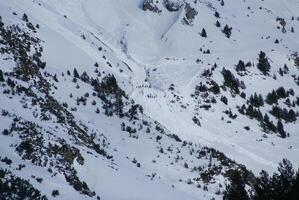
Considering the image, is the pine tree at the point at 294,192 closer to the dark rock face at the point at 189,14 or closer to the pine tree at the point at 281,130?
the pine tree at the point at 281,130

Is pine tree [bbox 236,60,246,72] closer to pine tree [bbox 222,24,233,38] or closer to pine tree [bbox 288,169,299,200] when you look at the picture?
pine tree [bbox 222,24,233,38]

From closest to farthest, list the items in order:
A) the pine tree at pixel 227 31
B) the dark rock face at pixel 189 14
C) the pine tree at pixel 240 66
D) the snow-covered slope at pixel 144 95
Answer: the snow-covered slope at pixel 144 95, the pine tree at pixel 240 66, the dark rock face at pixel 189 14, the pine tree at pixel 227 31

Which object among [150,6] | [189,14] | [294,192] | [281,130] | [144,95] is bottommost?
[294,192]

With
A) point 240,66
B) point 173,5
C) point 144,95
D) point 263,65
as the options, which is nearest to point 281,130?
point 240,66

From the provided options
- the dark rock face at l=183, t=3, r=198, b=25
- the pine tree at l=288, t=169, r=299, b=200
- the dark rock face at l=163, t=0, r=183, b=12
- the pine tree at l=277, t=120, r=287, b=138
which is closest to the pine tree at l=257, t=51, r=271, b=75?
the pine tree at l=277, t=120, r=287, b=138

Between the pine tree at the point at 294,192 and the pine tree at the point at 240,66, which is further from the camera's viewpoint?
the pine tree at the point at 240,66

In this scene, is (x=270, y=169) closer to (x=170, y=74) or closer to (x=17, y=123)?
(x=170, y=74)

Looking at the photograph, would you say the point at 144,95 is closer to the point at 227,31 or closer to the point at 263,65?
the point at 263,65

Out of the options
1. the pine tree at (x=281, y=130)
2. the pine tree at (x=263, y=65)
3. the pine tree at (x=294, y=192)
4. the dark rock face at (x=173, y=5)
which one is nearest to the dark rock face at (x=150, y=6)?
the dark rock face at (x=173, y=5)

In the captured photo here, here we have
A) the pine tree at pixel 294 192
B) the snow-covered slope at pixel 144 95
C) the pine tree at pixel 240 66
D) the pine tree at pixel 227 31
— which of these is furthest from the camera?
the pine tree at pixel 227 31
